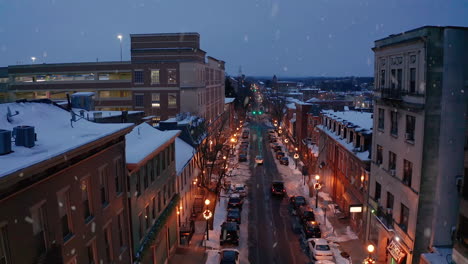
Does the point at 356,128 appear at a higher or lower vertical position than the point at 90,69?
lower

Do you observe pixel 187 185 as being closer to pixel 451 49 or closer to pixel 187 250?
pixel 187 250

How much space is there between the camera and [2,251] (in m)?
8.62

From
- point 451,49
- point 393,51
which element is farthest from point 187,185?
point 451,49

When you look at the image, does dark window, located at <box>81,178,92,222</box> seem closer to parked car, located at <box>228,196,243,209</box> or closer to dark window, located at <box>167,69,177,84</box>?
parked car, located at <box>228,196,243,209</box>

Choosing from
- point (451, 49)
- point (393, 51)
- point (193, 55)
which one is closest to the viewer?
point (451, 49)

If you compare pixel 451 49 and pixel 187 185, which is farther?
pixel 187 185

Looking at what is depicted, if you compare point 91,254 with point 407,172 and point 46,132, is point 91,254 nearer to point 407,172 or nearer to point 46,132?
point 46,132

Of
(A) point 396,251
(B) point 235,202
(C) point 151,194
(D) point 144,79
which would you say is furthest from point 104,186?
(D) point 144,79

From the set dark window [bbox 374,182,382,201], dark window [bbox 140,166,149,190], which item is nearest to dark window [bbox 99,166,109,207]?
dark window [bbox 140,166,149,190]

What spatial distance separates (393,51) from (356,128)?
967 cm

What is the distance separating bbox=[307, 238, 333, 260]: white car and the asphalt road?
0.92m

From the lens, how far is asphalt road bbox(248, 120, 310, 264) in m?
25.4

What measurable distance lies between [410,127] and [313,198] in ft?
60.9

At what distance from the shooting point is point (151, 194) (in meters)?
21.5
